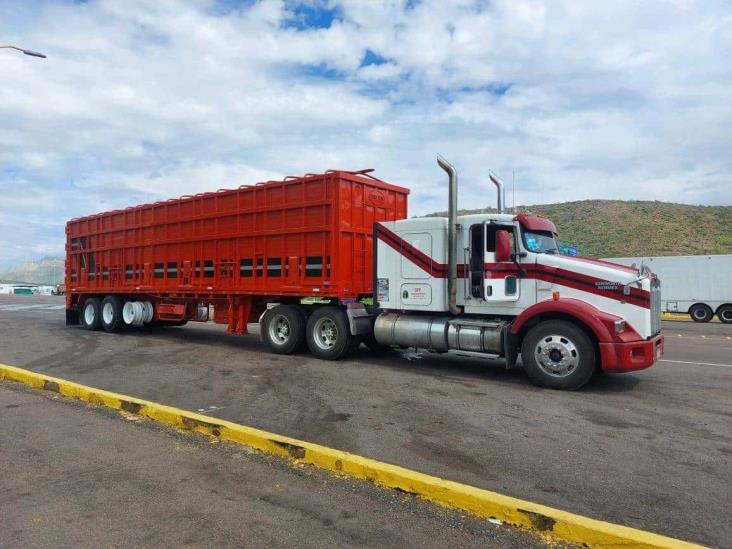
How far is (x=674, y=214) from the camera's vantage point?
206 feet

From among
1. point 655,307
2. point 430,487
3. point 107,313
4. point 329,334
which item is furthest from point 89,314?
point 430,487

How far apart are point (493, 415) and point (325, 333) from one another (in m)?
4.84

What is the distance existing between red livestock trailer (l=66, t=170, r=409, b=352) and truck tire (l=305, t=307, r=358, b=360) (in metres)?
0.21

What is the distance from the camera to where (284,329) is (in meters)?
11.4

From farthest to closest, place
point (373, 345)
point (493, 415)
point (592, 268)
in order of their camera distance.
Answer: point (373, 345), point (592, 268), point (493, 415)

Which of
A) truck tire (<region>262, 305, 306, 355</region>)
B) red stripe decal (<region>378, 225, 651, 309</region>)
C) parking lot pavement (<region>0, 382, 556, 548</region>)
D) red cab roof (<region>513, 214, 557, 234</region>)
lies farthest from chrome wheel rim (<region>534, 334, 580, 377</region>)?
truck tire (<region>262, 305, 306, 355</region>)

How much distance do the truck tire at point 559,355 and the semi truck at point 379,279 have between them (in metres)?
0.02

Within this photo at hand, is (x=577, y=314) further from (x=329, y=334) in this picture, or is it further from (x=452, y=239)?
(x=329, y=334)

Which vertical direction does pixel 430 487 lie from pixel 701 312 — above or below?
below

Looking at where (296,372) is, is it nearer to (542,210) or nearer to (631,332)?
(631,332)

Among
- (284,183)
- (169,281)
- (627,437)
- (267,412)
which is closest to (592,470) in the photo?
(627,437)

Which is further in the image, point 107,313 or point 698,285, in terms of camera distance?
point 698,285

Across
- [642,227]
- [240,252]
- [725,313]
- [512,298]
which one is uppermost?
Result: [642,227]

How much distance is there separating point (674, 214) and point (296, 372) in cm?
Result: 6523
